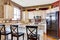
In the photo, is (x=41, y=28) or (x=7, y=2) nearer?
(x=41, y=28)

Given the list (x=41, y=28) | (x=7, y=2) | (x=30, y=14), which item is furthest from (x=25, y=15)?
(x=41, y=28)

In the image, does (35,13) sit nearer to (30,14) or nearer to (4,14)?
(30,14)

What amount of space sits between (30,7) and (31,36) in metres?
7.02

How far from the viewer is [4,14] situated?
523 cm

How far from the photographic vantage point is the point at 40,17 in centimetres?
934

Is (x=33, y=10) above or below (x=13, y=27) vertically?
above

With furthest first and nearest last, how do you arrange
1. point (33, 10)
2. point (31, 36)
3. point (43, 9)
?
1. point (33, 10)
2. point (43, 9)
3. point (31, 36)

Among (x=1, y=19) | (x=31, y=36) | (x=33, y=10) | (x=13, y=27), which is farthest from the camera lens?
(x=33, y=10)

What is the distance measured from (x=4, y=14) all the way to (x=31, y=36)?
2880 millimetres

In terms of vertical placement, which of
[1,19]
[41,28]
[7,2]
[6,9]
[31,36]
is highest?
[7,2]

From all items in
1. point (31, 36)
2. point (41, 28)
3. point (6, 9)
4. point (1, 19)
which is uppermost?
point (6, 9)

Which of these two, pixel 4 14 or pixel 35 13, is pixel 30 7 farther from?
pixel 4 14

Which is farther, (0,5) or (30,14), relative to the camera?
(30,14)

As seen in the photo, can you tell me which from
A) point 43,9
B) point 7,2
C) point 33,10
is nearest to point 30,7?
point 33,10
